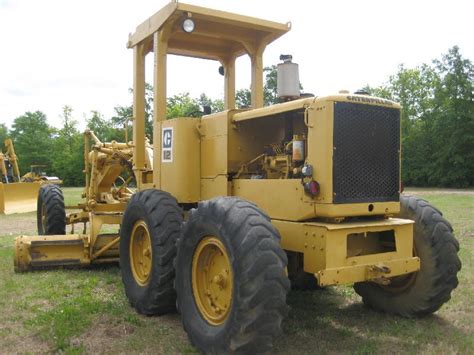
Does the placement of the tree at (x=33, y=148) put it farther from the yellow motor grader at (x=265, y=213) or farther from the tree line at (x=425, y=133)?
the yellow motor grader at (x=265, y=213)

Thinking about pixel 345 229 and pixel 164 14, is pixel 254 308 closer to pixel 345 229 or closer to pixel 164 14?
pixel 345 229

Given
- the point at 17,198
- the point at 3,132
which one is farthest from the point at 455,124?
the point at 3,132

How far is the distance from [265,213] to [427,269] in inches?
74.1

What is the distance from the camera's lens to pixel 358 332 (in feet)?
15.6

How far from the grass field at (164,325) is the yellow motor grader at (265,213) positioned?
0.23 meters

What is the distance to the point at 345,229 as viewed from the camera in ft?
14.2

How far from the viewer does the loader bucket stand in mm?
16328

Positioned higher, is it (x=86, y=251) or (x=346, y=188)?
(x=346, y=188)

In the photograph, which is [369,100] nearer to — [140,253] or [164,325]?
[164,325]

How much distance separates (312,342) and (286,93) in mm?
2320

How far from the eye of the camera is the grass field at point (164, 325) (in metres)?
4.38

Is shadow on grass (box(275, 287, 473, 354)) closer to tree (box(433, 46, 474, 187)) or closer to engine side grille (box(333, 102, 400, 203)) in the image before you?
engine side grille (box(333, 102, 400, 203))

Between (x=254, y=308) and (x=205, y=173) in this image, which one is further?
(x=205, y=173)

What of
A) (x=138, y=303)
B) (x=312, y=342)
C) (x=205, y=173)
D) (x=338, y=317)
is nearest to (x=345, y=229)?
(x=312, y=342)
